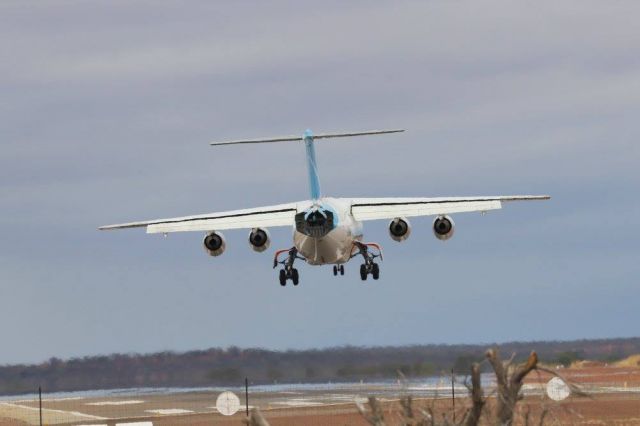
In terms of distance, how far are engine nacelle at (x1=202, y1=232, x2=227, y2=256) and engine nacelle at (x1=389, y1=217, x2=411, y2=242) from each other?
24.6ft

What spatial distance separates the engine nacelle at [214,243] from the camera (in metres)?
54.5

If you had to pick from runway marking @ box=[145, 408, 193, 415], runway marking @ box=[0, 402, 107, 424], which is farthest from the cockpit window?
runway marking @ box=[0, 402, 107, 424]

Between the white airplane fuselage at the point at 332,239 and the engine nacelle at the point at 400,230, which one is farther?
the engine nacelle at the point at 400,230

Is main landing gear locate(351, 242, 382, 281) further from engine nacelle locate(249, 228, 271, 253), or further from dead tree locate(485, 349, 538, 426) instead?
dead tree locate(485, 349, 538, 426)

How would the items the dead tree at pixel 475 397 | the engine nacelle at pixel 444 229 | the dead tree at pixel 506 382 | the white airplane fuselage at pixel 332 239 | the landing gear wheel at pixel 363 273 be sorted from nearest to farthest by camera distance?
the dead tree at pixel 506 382 < the dead tree at pixel 475 397 < the white airplane fuselage at pixel 332 239 < the engine nacelle at pixel 444 229 < the landing gear wheel at pixel 363 273

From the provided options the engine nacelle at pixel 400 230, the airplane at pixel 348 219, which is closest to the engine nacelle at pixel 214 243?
the airplane at pixel 348 219

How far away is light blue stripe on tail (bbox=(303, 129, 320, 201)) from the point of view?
58.4 metres

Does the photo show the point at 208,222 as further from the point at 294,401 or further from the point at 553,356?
the point at 553,356

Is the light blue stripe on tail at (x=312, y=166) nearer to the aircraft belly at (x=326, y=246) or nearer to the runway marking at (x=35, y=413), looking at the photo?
the aircraft belly at (x=326, y=246)

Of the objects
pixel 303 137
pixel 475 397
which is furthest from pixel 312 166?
pixel 475 397

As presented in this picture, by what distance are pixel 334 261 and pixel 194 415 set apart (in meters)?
8.51

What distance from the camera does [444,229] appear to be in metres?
54.3

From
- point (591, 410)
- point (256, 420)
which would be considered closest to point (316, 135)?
point (591, 410)

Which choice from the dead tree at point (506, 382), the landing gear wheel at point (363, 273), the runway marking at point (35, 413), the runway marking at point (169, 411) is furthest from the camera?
the landing gear wheel at point (363, 273)
